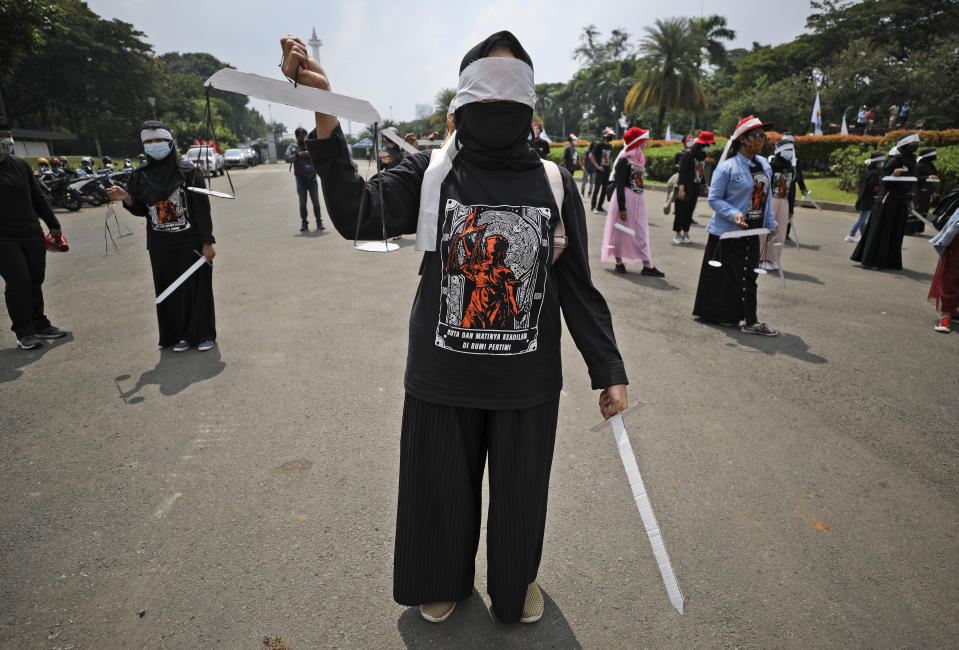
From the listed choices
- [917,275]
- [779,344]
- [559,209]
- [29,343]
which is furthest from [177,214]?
[917,275]

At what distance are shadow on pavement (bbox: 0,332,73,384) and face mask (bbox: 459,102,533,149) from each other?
4.67 m

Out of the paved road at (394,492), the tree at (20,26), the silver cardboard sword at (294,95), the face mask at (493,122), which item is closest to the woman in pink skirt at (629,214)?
the paved road at (394,492)

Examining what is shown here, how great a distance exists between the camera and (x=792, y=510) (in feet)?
9.54

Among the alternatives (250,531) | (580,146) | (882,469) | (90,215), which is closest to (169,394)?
(250,531)

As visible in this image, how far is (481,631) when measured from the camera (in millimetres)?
2156

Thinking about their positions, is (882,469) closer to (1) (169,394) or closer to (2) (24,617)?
(2) (24,617)

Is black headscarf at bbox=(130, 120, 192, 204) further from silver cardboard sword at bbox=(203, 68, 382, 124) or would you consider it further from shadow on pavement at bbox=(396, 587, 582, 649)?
shadow on pavement at bbox=(396, 587, 582, 649)

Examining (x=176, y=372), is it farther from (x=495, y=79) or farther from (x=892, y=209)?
(x=892, y=209)

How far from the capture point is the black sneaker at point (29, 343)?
16.4ft

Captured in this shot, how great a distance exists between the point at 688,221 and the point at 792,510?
8.35 m

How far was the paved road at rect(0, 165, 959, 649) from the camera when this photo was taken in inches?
86.6

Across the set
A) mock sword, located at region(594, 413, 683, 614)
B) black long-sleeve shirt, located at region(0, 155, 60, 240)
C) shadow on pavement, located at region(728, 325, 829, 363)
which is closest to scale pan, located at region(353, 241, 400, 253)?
mock sword, located at region(594, 413, 683, 614)

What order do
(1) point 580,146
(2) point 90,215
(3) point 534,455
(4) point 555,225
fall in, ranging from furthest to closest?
(1) point 580,146, (2) point 90,215, (3) point 534,455, (4) point 555,225

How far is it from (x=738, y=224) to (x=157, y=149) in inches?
206
